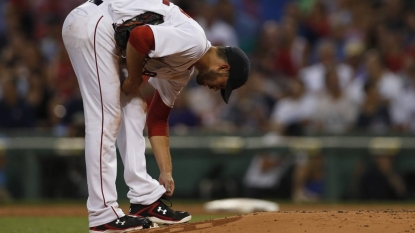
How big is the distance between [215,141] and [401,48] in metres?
3.06

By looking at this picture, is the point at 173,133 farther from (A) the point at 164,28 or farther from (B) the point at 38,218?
(A) the point at 164,28

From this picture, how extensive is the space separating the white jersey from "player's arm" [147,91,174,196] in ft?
1.25

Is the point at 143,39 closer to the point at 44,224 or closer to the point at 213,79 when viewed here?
the point at 213,79

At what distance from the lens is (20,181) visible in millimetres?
9766

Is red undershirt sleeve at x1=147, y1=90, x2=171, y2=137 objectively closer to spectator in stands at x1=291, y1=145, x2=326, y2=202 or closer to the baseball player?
the baseball player

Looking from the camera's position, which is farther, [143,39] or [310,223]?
[310,223]

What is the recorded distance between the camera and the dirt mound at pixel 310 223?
14.2 ft

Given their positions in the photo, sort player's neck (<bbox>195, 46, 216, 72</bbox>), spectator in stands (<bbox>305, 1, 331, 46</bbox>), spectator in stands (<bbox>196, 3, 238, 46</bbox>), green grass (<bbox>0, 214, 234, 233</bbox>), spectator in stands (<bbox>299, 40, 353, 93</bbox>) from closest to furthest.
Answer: player's neck (<bbox>195, 46, 216, 72</bbox>) < green grass (<bbox>0, 214, 234, 233</bbox>) < spectator in stands (<bbox>299, 40, 353, 93</bbox>) < spectator in stands (<bbox>196, 3, 238, 46</bbox>) < spectator in stands (<bbox>305, 1, 331, 46</bbox>)

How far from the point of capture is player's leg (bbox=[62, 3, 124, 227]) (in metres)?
4.55

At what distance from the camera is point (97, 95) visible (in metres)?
4.57

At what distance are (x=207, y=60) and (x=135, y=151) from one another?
80 centimetres

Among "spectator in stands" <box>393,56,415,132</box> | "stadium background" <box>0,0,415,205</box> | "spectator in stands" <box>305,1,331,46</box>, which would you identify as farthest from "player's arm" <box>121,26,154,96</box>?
"spectator in stands" <box>305,1,331,46</box>

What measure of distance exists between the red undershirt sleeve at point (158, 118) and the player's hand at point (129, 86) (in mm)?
380

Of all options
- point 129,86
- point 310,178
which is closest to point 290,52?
point 310,178
